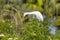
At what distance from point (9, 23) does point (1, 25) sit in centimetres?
7

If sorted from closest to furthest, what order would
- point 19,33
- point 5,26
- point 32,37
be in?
point 32,37 → point 19,33 → point 5,26

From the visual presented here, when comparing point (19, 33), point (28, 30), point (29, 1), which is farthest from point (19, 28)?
point (29, 1)

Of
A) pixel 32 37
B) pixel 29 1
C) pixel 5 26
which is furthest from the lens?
pixel 29 1

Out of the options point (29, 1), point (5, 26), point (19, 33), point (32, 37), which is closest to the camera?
point (32, 37)

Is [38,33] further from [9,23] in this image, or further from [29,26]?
[9,23]

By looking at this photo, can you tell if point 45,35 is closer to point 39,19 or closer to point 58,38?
point 58,38

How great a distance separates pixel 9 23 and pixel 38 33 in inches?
15.8

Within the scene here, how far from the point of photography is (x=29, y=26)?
1.10m

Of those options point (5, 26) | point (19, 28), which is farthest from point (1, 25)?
point (19, 28)

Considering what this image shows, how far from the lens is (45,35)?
3.33 feet

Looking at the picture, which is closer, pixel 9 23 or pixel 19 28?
pixel 19 28

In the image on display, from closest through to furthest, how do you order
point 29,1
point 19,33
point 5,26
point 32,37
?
1. point 32,37
2. point 19,33
3. point 5,26
4. point 29,1

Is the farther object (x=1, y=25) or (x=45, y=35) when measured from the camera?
(x=1, y=25)

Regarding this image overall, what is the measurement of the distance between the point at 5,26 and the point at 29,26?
0.86ft
